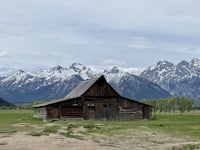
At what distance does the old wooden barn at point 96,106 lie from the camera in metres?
78.9

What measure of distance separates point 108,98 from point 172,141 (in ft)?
153

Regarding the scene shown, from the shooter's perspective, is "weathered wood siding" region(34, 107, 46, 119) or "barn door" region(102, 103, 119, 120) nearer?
"weathered wood siding" region(34, 107, 46, 119)

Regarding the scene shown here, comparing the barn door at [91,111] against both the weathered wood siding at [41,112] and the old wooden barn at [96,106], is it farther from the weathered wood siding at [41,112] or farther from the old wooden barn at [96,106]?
the weathered wood siding at [41,112]

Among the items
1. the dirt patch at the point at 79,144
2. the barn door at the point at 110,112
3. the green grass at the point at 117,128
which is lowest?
the dirt patch at the point at 79,144

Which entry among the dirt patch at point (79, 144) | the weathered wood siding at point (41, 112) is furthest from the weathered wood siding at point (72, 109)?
the dirt patch at point (79, 144)

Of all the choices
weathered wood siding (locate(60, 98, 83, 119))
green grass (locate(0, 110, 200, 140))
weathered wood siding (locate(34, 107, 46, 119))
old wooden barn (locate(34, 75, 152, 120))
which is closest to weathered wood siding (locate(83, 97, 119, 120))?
old wooden barn (locate(34, 75, 152, 120))

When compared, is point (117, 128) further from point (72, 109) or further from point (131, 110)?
point (131, 110)

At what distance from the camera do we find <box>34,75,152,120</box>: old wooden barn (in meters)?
78.9

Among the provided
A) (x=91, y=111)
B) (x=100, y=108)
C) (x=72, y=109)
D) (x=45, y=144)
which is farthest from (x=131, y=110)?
(x=45, y=144)

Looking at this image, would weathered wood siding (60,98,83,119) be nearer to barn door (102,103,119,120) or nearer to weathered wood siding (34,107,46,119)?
weathered wood siding (34,107,46,119)

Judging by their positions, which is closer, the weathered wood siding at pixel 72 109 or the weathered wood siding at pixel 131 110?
the weathered wood siding at pixel 72 109

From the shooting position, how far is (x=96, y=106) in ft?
267

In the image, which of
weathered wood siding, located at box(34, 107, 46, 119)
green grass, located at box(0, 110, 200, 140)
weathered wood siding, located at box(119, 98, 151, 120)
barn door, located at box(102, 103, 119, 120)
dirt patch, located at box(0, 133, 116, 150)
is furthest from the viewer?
weathered wood siding, located at box(119, 98, 151, 120)

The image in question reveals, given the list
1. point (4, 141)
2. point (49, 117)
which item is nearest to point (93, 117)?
point (49, 117)
